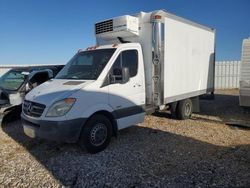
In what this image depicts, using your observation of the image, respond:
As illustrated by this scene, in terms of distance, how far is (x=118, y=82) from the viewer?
5785mm

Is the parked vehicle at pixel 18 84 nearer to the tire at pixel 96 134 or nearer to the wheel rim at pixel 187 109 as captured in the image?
the tire at pixel 96 134

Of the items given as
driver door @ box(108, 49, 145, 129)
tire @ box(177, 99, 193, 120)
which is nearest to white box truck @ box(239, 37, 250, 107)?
tire @ box(177, 99, 193, 120)

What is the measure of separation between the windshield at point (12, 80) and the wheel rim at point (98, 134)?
13.4 feet

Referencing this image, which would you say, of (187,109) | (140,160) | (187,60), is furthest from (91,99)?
(187,109)

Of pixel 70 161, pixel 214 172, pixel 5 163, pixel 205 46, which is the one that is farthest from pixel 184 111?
pixel 5 163

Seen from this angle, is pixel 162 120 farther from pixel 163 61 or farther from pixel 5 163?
pixel 5 163

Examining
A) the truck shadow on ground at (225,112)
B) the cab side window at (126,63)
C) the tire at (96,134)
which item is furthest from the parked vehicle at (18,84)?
the truck shadow on ground at (225,112)

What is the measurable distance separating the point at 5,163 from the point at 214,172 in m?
4.22

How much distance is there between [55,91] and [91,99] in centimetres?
79

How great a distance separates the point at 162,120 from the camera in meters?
8.61

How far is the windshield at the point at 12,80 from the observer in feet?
27.4

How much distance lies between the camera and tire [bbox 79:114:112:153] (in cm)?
533

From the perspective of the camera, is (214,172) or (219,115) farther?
A: (219,115)

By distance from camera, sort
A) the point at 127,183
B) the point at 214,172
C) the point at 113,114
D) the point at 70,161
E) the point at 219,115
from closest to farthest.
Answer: the point at 127,183 → the point at 214,172 → the point at 70,161 → the point at 113,114 → the point at 219,115
